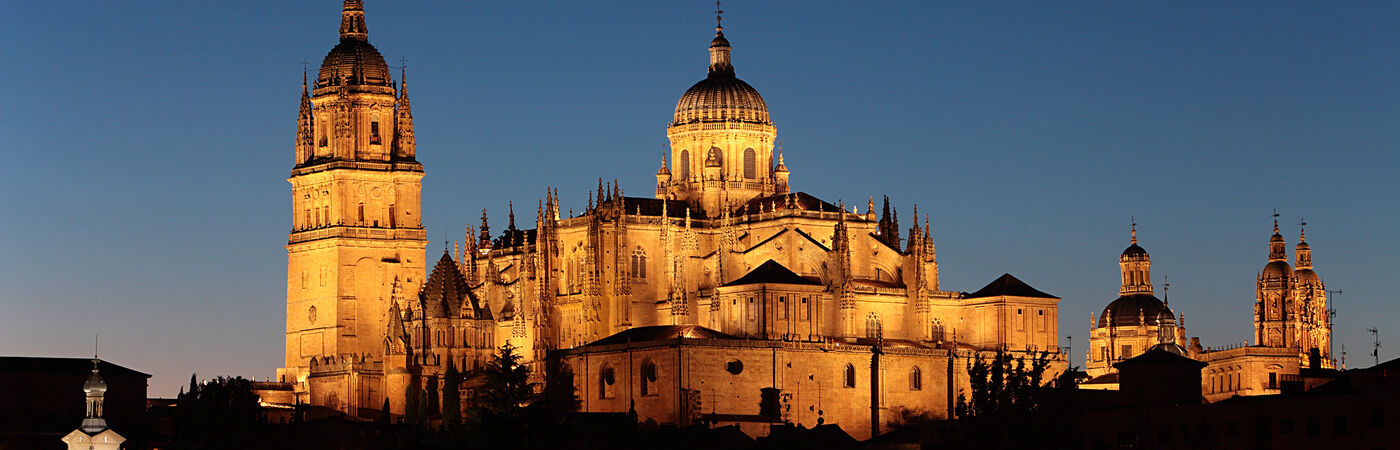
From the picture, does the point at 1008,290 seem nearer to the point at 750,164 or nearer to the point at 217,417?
the point at 750,164

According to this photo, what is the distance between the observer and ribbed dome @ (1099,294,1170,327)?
164500mm

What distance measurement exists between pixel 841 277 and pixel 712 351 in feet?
36.7

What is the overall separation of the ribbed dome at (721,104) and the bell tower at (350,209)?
16150 millimetres

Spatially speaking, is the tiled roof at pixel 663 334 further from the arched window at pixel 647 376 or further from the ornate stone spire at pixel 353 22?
the ornate stone spire at pixel 353 22

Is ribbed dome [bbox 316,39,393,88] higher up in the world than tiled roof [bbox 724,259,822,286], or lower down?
higher up

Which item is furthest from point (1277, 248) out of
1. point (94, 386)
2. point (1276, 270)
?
point (94, 386)

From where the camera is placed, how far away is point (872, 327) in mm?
146125

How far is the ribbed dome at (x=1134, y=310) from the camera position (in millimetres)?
164500

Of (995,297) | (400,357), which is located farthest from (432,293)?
(995,297)

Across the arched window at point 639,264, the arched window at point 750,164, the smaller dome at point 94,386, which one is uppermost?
the arched window at point 750,164

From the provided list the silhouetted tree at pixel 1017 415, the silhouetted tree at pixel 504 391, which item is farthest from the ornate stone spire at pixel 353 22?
the silhouetted tree at pixel 1017 415

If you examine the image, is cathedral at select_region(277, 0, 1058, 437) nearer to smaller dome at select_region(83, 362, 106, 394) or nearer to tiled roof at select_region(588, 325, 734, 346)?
tiled roof at select_region(588, 325, 734, 346)

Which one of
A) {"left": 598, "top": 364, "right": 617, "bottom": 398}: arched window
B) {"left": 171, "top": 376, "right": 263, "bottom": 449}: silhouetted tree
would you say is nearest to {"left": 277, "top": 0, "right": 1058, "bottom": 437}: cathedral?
{"left": 598, "top": 364, "right": 617, "bottom": 398}: arched window

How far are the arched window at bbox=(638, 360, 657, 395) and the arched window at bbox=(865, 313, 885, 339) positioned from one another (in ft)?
43.5
